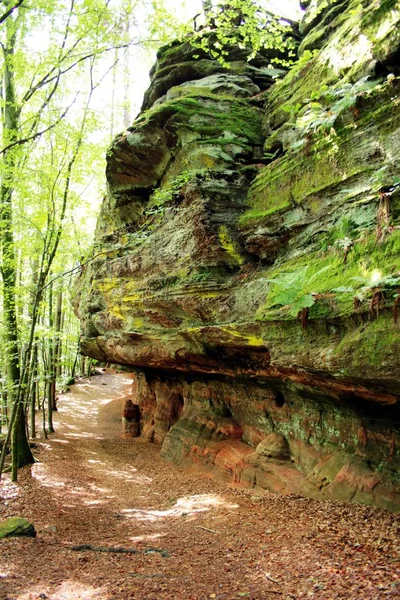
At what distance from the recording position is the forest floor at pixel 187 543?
509cm

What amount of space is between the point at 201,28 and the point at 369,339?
14910 mm

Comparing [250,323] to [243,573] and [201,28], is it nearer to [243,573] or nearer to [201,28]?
[243,573]

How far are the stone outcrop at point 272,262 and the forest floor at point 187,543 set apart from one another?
3.59 ft

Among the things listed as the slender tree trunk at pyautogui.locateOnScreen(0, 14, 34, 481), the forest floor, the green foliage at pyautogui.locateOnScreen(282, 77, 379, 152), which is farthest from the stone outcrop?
the slender tree trunk at pyautogui.locateOnScreen(0, 14, 34, 481)

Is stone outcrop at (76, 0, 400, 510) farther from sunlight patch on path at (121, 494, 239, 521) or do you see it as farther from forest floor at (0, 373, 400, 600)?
sunlight patch on path at (121, 494, 239, 521)

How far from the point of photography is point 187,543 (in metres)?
7.05

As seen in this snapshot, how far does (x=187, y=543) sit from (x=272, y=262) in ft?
20.3

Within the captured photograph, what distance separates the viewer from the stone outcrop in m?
6.76

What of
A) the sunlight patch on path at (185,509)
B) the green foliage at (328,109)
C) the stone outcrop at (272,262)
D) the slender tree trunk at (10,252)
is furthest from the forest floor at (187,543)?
the green foliage at (328,109)

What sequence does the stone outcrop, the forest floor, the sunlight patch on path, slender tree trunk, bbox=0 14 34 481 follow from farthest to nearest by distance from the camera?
slender tree trunk, bbox=0 14 34 481 → the sunlight patch on path → the stone outcrop → the forest floor

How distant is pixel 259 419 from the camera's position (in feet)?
36.8

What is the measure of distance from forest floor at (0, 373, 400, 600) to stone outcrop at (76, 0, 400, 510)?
43.1 inches

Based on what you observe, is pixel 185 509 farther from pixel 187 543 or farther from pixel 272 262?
pixel 272 262

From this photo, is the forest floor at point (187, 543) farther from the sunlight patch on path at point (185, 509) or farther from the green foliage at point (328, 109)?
the green foliage at point (328, 109)
